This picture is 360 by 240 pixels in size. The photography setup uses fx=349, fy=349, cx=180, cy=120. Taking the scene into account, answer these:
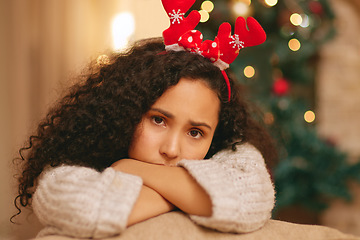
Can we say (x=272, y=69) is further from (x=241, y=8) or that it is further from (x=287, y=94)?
(x=241, y=8)

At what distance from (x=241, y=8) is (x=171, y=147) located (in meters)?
1.29

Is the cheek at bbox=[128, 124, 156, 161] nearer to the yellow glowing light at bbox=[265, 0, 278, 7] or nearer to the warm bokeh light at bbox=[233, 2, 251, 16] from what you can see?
the warm bokeh light at bbox=[233, 2, 251, 16]

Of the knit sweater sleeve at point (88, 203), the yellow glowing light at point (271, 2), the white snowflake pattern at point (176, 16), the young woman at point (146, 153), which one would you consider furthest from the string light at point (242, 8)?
the knit sweater sleeve at point (88, 203)

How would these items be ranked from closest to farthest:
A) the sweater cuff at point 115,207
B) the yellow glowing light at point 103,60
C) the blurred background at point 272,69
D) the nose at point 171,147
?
the sweater cuff at point 115,207 < the nose at point 171,147 < the yellow glowing light at point 103,60 < the blurred background at point 272,69

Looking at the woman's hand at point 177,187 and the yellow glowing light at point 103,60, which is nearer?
the woman's hand at point 177,187

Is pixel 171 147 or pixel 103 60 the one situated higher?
pixel 103 60

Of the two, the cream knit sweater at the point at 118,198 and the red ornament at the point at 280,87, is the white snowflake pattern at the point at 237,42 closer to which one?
the cream knit sweater at the point at 118,198

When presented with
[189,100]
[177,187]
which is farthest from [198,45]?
[177,187]

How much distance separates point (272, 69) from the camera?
6.72 feet

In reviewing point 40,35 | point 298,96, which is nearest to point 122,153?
point 40,35

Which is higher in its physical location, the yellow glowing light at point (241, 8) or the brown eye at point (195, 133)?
the yellow glowing light at point (241, 8)

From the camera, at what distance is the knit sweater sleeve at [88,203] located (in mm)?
591

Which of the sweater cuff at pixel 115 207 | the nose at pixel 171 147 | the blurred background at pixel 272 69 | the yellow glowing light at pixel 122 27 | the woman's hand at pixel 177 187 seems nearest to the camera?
the sweater cuff at pixel 115 207

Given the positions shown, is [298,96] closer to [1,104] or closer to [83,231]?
[1,104]
